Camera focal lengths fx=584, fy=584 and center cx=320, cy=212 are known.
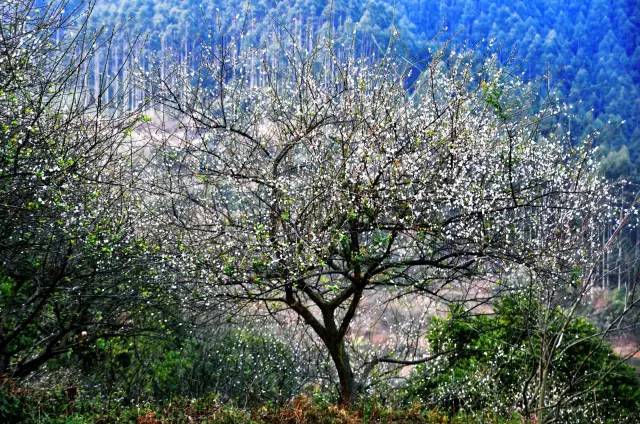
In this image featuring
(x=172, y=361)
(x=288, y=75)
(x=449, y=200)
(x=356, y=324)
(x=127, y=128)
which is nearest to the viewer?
(x=449, y=200)

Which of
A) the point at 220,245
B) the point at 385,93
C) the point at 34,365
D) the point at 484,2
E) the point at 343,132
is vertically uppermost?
the point at 484,2

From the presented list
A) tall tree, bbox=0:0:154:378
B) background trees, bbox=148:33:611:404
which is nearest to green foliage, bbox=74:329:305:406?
tall tree, bbox=0:0:154:378

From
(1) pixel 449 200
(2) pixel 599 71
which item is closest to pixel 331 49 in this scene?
(1) pixel 449 200

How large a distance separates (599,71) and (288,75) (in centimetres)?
4415

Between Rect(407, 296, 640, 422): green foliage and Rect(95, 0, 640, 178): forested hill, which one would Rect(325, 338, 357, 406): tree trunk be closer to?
Rect(407, 296, 640, 422): green foliage

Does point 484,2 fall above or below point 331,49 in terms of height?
above

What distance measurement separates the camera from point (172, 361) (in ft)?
34.4

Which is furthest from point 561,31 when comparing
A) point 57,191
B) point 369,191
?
point 57,191

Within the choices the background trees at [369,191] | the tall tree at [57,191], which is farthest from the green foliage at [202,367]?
the background trees at [369,191]

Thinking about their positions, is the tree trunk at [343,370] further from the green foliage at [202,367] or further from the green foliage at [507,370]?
the green foliage at [202,367]

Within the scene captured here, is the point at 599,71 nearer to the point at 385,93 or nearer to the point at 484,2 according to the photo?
the point at 484,2

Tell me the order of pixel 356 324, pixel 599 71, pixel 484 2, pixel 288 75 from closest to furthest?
1. pixel 288 75
2. pixel 356 324
3. pixel 484 2
4. pixel 599 71

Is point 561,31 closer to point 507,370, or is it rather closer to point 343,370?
point 507,370

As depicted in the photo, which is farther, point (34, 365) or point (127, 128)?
point (34, 365)
